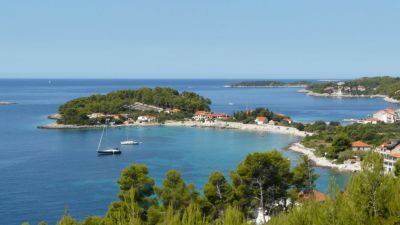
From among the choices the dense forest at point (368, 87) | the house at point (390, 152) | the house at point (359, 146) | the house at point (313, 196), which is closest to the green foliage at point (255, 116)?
the house at point (359, 146)

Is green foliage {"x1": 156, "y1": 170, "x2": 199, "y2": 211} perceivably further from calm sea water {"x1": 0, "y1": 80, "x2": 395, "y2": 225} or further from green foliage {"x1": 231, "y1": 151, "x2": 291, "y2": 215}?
calm sea water {"x1": 0, "y1": 80, "x2": 395, "y2": 225}

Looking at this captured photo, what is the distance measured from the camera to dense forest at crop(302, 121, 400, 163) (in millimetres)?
21008

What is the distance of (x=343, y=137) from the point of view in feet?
69.2

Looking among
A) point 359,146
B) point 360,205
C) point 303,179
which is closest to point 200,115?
point 359,146

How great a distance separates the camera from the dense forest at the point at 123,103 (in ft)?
115

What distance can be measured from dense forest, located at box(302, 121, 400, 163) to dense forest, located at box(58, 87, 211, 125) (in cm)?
1165

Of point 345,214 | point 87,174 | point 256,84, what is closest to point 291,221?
point 345,214

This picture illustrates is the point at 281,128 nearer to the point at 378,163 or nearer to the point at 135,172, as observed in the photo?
the point at 135,172

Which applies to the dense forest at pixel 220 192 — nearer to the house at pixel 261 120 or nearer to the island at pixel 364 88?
the house at pixel 261 120

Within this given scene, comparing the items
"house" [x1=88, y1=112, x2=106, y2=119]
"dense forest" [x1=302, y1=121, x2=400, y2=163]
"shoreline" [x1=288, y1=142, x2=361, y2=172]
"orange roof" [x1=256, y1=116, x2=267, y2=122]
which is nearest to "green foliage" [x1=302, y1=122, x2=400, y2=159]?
"dense forest" [x1=302, y1=121, x2=400, y2=163]

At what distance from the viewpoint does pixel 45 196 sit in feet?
50.3

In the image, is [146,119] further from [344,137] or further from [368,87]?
[368,87]

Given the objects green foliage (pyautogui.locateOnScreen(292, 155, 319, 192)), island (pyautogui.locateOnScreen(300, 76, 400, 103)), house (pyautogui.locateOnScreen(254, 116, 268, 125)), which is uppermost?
green foliage (pyautogui.locateOnScreen(292, 155, 319, 192))

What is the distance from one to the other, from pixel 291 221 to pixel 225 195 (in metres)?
5.71
